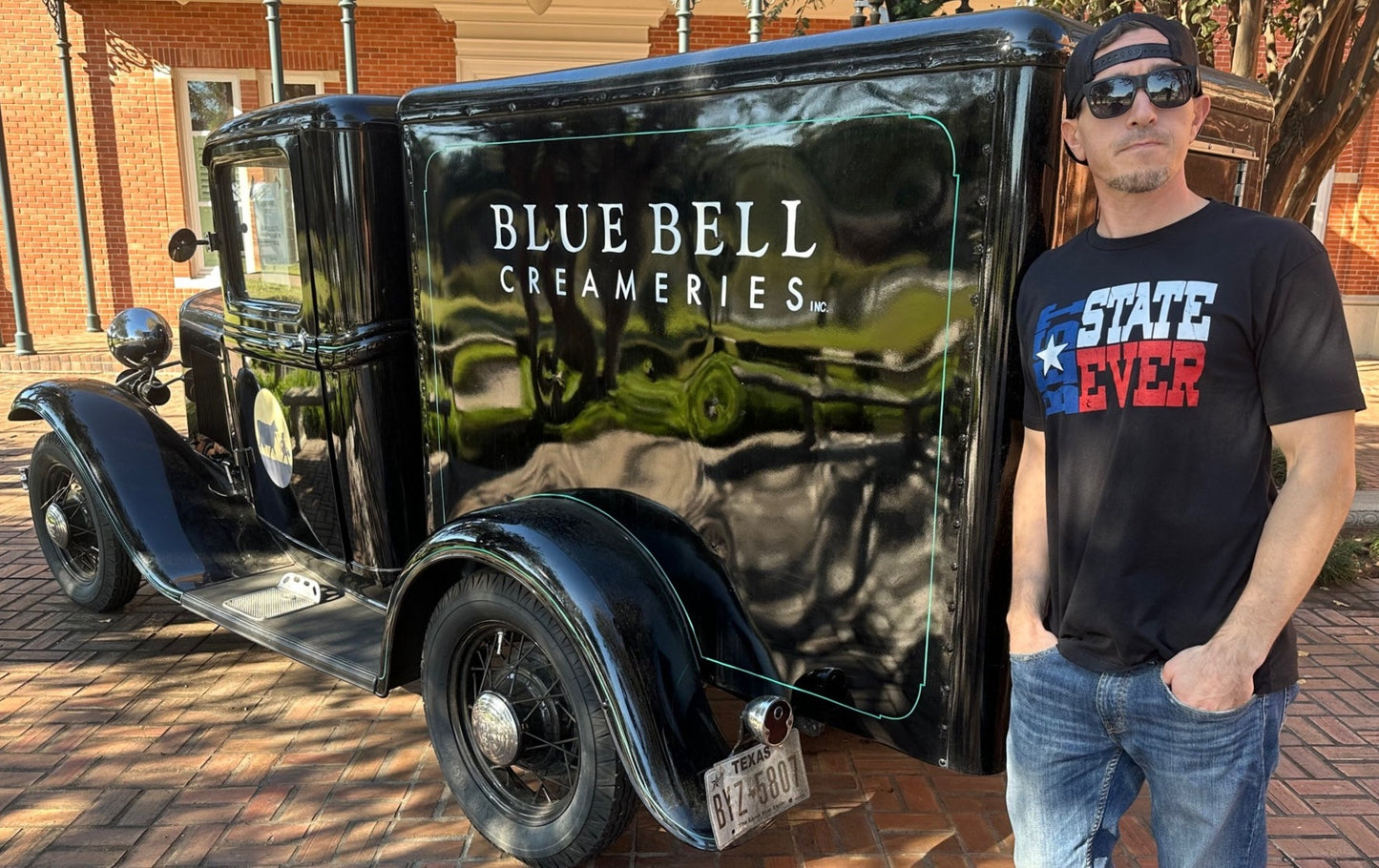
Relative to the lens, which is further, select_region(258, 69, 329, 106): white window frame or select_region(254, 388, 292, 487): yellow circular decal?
select_region(258, 69, 329, 106): white window frame

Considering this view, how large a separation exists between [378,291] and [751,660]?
1777 mm

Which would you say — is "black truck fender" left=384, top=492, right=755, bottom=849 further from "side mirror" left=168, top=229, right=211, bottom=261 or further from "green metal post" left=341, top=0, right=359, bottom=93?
"green metal post" left=341, top=0, right=359, bottom=93

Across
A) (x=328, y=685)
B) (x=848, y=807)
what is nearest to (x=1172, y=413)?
(x=848, y=807)

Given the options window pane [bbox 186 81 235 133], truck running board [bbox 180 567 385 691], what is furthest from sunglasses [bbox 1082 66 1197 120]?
Answer: window pane [bbox 186 81 235 133]

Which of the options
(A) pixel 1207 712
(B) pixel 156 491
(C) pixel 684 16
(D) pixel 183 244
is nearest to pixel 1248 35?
(C) pixel 684 16

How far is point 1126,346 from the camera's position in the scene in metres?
1.61

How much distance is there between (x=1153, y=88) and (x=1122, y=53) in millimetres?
79

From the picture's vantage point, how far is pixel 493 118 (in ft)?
8.97

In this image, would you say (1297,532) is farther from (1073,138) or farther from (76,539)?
(76,539)

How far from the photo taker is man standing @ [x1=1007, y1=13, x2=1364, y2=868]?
4.86 ft

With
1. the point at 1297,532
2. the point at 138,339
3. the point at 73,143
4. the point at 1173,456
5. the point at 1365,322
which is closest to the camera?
the point at 1297,532

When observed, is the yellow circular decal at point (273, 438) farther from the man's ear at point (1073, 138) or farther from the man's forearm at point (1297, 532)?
the man's forearm at point (1297, 532)

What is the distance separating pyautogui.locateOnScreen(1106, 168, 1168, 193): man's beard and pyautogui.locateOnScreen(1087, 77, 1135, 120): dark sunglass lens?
11 cm

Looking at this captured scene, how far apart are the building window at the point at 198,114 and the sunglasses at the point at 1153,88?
12058 millimetres
